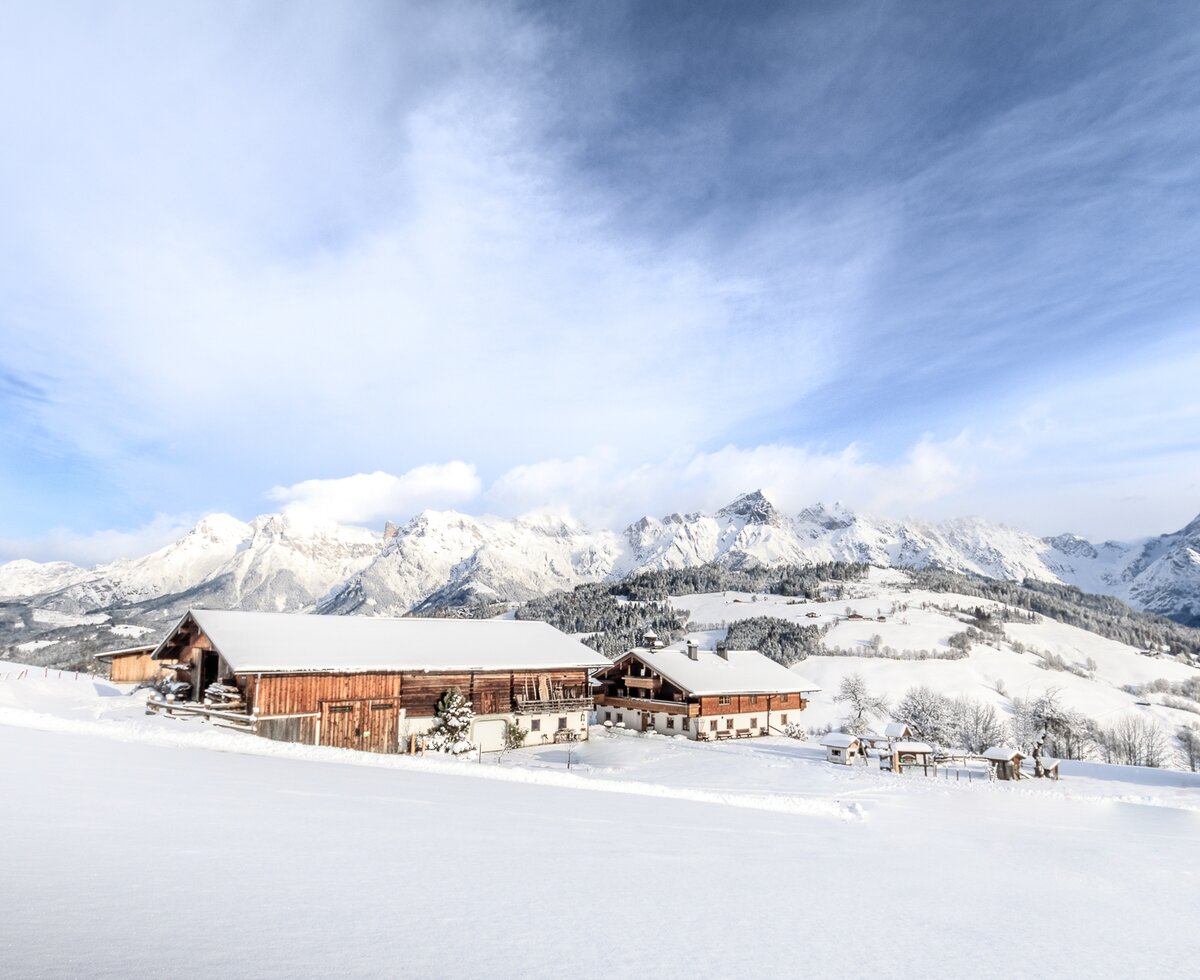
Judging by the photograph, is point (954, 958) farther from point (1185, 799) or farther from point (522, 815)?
point (1185, 799)

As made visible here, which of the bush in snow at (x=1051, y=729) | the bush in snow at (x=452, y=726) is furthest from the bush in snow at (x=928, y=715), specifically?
the bush in snow at (x=452, y=726)

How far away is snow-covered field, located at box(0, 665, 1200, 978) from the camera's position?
5.06m

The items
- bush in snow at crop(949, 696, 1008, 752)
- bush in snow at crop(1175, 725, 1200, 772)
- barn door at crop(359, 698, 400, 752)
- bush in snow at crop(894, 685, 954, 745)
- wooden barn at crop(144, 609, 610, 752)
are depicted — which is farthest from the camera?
bush in snow at crop(1175, 725, 1200, 772)

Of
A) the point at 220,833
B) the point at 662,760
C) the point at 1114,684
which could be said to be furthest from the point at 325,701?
the point at 1114,684

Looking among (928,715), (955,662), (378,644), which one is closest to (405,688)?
(378,644)

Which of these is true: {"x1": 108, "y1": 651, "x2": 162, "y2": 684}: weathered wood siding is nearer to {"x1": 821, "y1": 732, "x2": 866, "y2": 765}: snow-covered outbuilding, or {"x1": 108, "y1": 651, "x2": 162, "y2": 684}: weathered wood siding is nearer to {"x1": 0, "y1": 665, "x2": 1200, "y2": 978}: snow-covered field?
{"x1": 0, "y1": 665, "x2": 1200, "y2": 978}: snow-covered field

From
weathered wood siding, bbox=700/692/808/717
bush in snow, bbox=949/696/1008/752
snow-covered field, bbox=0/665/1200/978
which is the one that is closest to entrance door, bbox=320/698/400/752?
snow-covered field, bbox=0/665/1200/978

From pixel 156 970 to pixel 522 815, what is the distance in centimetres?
930

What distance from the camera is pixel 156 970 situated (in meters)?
4.10

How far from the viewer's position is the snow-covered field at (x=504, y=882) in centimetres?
506

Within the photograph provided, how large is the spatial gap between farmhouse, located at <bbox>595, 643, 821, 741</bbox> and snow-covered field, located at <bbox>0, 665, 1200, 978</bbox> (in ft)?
129

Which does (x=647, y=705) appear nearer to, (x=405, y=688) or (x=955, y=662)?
(x=405, y=688)

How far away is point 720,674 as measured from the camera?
6150 cm

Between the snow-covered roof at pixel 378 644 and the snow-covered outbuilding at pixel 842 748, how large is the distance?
51.7 feet
